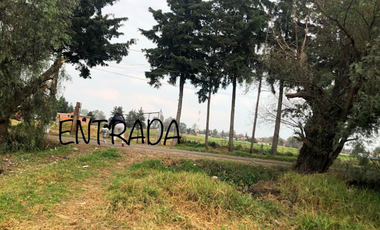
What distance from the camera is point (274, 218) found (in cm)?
442

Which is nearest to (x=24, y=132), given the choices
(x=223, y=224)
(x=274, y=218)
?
(x=223, y=224)

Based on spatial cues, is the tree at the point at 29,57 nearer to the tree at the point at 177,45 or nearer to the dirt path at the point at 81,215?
the dirt path at the point at 81,215

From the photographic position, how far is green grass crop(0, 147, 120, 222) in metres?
3.76

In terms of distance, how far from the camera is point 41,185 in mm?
4738

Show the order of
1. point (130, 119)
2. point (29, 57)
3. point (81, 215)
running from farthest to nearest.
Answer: point (130, 119), point (29, 57), point (81, 215)

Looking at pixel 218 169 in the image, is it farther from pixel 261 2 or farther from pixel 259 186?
pixel 261 2

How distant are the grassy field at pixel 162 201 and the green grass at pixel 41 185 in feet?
0.04

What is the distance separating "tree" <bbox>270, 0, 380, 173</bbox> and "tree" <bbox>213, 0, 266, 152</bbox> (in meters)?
6.45

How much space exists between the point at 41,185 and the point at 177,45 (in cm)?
1372

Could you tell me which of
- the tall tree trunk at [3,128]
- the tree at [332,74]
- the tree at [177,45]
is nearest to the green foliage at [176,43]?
the tree at [177,45]

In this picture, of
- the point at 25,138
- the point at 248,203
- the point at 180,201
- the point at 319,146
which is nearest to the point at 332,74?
the point at 319,146

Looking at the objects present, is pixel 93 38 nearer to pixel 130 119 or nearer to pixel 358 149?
pixel 130 119

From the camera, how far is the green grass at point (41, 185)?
3756mm

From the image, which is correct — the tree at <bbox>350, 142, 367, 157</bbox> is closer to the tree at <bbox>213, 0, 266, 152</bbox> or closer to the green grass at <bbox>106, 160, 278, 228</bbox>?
the green grass at <bbox>106, 160, 278, 228</bbox>
